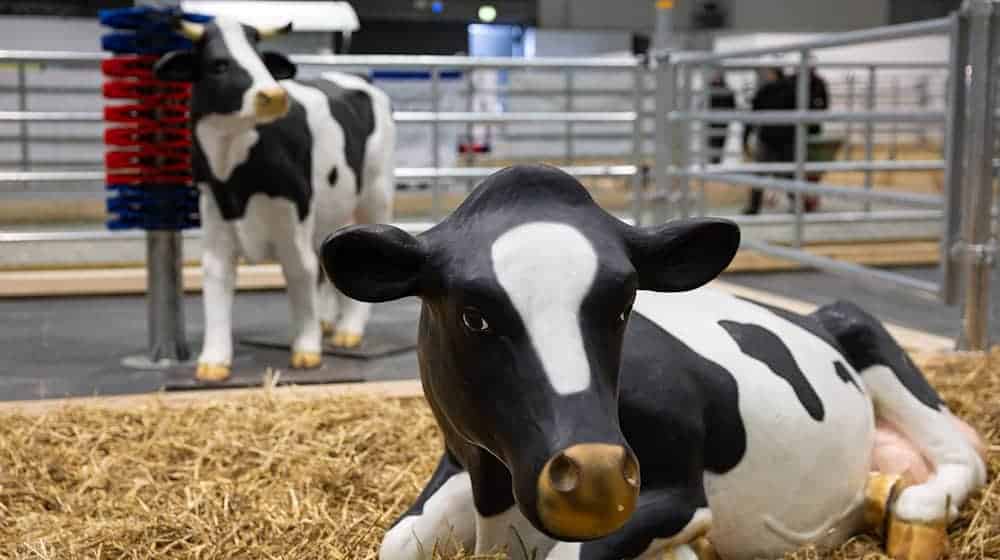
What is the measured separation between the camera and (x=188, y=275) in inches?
203

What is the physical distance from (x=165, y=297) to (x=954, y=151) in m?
2.37

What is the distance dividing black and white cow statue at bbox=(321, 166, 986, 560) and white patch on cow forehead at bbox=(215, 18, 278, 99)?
69.7 inches

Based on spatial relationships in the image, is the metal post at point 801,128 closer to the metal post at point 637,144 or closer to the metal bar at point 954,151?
the metal post at point 637,144

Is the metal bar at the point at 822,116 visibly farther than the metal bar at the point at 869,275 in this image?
Yes

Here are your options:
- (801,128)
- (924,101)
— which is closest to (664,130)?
(801,128)

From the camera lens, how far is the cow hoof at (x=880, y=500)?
175 centimetres

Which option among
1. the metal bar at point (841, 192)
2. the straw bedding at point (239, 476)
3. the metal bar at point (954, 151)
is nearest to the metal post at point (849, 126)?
the metal bar at point (841, 192)

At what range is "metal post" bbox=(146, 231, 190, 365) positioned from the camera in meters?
3.68

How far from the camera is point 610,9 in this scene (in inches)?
545

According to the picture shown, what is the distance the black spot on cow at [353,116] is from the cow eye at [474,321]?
258 cm

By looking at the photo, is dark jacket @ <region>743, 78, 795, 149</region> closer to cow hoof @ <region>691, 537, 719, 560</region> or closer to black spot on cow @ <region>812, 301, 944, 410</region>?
black spot on cow @ <region>812, 301, 944, 410</region>

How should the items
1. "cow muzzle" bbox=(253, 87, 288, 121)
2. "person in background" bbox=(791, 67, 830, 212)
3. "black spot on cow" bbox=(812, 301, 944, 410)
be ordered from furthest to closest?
1. "person in background" bbox=(791, 67, 830, 212)
2. "cow muzzle" bbox=(253, 87, 288, 121)
3. "black spot on cow" bbox=(812, 301, 944, 410)

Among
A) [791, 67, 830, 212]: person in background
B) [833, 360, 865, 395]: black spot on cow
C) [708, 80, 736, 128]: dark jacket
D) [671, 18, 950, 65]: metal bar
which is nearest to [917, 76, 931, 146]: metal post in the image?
[708, 80, 736, 128]: dark jacket

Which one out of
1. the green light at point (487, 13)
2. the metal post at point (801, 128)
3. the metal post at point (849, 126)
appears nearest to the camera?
the metal post at point (801, 128)
